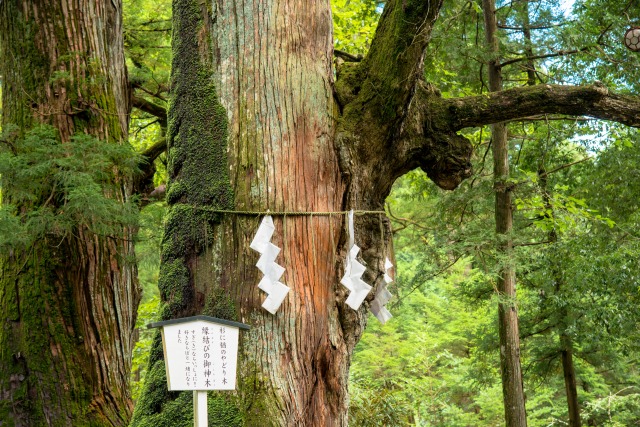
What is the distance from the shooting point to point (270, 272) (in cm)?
341

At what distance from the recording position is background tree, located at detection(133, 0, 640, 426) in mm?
3453

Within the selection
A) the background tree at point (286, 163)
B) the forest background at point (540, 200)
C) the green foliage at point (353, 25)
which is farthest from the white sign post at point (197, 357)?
the green foliage at point (353, 25)

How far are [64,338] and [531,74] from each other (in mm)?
8911

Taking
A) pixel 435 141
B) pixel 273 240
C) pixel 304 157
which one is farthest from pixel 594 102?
pixel 273 240

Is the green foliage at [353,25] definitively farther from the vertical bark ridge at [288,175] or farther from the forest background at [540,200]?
the vertical bark ridge at [288,175]

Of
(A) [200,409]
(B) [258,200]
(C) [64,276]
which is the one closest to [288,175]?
(B) [258,200]

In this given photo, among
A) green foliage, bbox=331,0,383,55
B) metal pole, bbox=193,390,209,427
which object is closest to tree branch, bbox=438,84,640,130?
metal pole, bbox=193,390,209,427

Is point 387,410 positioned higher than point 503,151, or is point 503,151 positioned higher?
point 503,151

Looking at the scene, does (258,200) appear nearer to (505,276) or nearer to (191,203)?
(191,203)

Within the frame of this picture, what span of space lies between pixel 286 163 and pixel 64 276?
2349 millimetres

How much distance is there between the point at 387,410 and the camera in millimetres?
9883

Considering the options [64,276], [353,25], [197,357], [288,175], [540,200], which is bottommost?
[197,357]

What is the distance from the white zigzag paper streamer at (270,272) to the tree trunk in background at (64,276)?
2.15 meters

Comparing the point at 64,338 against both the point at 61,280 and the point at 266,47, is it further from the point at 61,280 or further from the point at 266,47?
the point at 266,47
